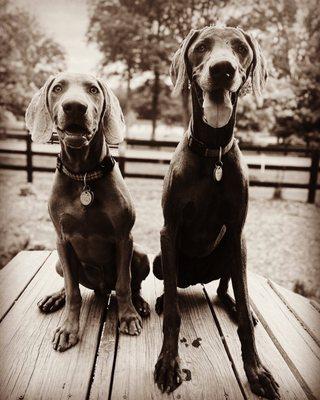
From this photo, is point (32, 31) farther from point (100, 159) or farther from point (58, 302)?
point (58, 302)

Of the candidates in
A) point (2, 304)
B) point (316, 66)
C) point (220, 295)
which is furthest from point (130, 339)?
point (316, 66)

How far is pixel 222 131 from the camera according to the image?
191cm

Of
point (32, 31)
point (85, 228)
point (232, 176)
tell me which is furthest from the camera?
point (32, 31)

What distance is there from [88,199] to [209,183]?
631 mm

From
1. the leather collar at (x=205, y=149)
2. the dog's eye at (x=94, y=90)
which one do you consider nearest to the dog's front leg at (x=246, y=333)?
the leather collar at (x=205, y=149)

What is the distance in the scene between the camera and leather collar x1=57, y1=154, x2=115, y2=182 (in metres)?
2.12

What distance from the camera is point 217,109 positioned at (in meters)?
1.72

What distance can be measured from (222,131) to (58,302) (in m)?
1.42

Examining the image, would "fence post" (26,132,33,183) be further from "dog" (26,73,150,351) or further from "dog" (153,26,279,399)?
"dog" (153,26,279,399)

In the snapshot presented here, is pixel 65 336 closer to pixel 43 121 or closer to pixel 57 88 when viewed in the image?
pixel 43 121

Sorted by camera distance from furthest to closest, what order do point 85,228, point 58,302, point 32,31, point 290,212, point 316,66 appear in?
1. point 290,212
2. point 316,66
3. point 32,31
4. point 58,302
5. point 85,228

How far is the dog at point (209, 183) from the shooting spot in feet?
5.87

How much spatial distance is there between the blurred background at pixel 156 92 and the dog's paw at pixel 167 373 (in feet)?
6.50

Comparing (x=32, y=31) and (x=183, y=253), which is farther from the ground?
(x=32, y=31)
